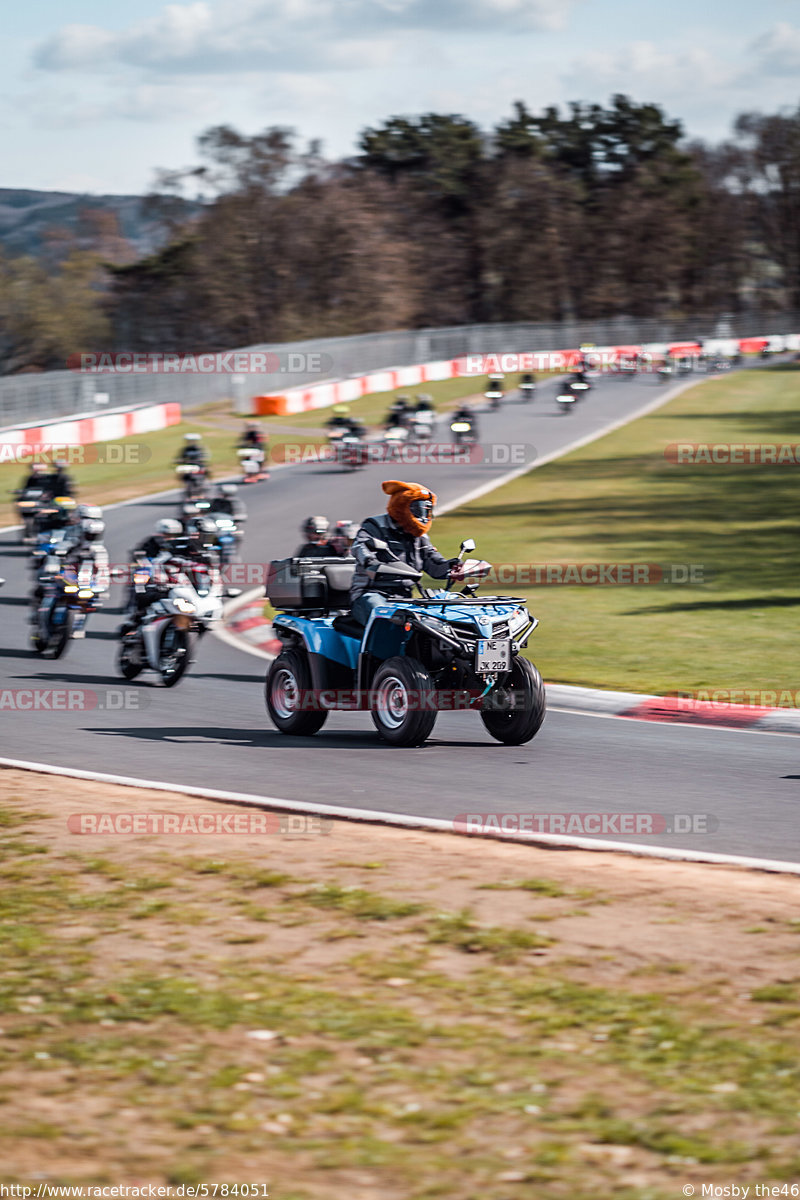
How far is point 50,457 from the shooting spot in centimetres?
3634

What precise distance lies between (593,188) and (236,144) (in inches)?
1449

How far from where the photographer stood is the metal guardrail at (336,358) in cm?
4069

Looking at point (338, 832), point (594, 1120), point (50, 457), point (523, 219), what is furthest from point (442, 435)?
point (523, 219)

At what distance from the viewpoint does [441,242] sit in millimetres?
98312

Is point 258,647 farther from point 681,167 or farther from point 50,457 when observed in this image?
point 681,167

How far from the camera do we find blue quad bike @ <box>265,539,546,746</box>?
1073 centimetres

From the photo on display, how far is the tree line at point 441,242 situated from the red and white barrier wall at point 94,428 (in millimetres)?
38872

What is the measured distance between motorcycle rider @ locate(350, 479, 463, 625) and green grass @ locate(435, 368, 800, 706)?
322cm

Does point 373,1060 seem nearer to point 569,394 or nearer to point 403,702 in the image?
point 403,702

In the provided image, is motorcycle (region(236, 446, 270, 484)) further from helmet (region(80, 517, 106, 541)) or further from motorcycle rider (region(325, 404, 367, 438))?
helmet (region(80, 517, 106, 541))

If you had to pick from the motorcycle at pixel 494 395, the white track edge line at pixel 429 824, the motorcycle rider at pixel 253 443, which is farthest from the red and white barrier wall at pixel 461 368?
the white track edge line at pixel 429 824

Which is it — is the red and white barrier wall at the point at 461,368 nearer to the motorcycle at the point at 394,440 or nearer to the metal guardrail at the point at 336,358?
the metal guardrail at the point at 336,358

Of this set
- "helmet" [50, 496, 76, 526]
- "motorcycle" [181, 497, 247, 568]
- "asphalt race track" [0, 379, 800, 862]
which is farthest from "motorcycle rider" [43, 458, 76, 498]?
"asphalt race track" [0, 379, 800, 862]

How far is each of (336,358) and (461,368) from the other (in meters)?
7.31
